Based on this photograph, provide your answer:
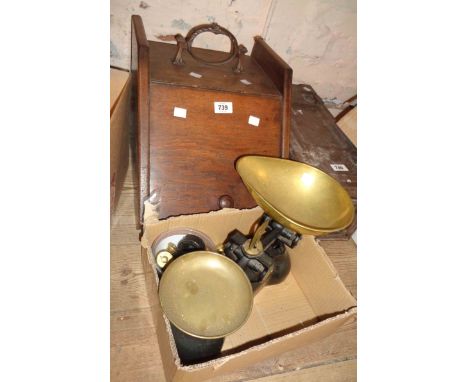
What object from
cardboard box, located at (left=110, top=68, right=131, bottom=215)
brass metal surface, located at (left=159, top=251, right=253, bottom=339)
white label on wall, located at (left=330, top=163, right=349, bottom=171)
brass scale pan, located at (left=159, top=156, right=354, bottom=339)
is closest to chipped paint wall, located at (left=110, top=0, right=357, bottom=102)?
cardboard box, located at (left=110, top=68, right=131, bottom=215)

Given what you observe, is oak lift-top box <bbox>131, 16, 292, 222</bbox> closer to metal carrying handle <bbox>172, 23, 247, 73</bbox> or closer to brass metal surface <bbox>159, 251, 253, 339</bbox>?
metal carrying handle <bbox>172, 23, 247, 73</bbox>

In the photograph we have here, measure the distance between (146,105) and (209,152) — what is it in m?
0.26

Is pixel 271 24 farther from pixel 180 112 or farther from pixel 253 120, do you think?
pixel 180 112

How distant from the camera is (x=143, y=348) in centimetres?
98

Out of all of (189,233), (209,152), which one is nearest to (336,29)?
(209,152)

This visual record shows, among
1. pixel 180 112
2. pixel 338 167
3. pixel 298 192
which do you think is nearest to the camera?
pixel 298 192

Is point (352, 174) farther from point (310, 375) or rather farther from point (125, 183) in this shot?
point (125, 183)

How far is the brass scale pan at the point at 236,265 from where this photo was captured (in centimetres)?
82

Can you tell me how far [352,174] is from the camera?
136 cm

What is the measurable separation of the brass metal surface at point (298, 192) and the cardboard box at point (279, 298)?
19 cm

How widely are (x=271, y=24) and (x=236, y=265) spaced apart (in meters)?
1.10

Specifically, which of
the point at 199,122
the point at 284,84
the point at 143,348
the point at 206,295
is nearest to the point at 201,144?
the point at 199,122

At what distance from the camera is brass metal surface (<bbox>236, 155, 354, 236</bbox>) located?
0.92 m
